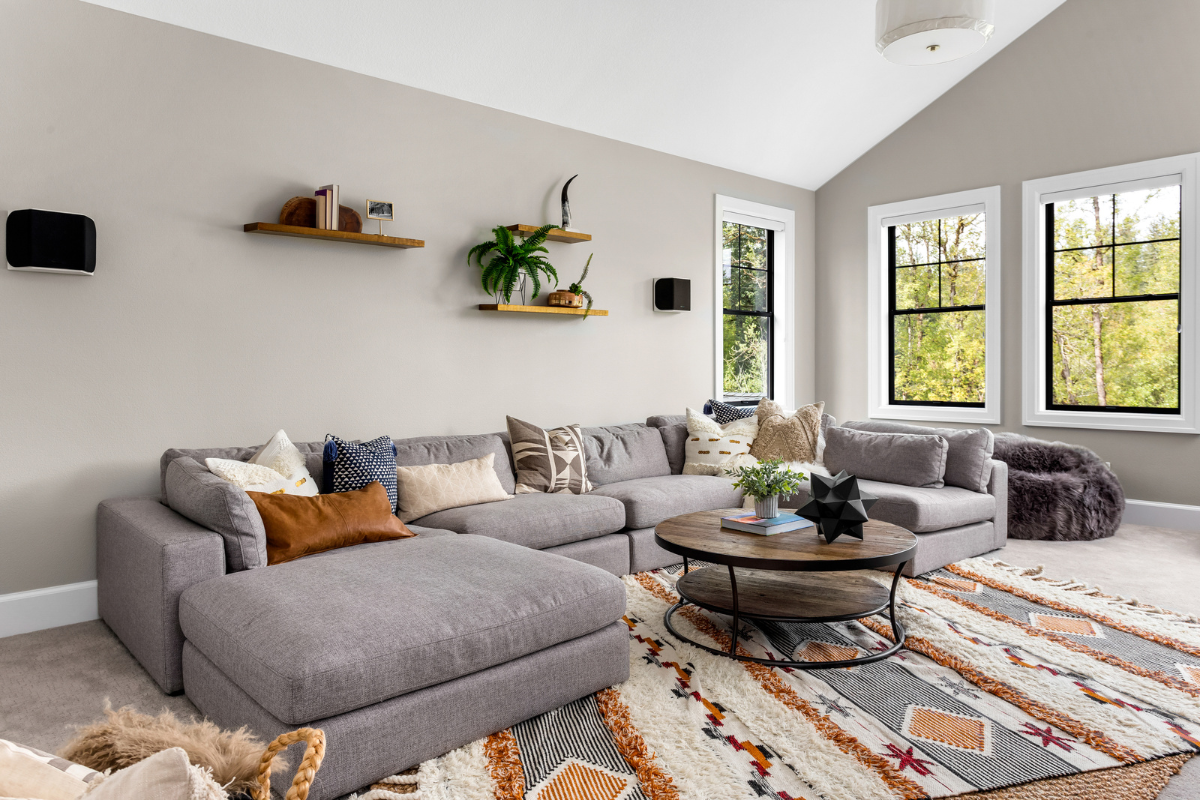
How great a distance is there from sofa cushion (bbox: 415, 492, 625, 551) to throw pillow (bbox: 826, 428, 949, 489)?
1.56 metres

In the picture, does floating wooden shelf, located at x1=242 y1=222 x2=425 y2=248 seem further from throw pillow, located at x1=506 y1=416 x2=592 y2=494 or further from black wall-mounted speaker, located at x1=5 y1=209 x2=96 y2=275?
throw pillow, located at x1=506 y1=416 x2=592 y2=494

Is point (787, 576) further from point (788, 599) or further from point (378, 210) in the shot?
point (378, 210)

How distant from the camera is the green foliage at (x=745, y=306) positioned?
19.9 feet

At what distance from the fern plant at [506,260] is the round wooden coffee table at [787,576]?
74.1 inches

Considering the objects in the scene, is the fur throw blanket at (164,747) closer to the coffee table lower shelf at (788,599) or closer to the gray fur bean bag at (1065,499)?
the coffee table lower shelf at (788,599)

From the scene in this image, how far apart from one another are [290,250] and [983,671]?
348 centimetres

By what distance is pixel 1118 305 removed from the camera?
507 centimetres

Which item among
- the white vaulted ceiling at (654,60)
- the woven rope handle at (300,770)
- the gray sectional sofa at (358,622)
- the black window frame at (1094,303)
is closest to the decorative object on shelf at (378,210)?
the white vaulted ceiling at (654,60)

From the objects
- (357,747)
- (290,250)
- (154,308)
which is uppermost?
(290,250)

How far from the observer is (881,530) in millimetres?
3053

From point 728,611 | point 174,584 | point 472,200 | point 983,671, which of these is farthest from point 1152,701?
point 472,200

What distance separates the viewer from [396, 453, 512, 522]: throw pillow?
344cm

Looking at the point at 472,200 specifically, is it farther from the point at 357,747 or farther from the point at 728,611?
the point at 357,747

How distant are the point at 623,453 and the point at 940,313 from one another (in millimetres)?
3115
